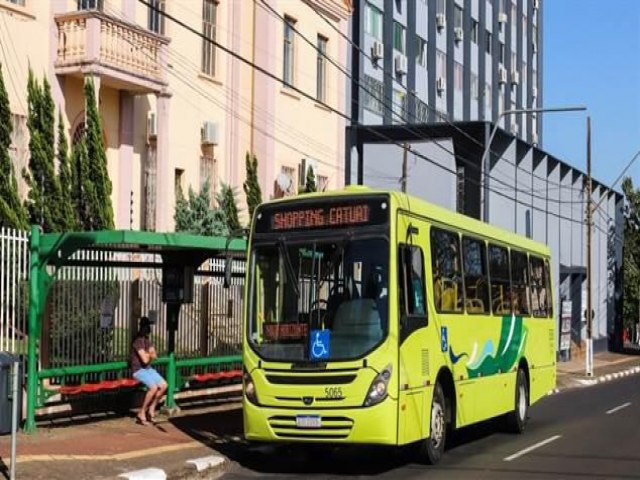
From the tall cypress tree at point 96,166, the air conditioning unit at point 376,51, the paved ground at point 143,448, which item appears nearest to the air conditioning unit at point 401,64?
the air conditioning unit at point 376,51

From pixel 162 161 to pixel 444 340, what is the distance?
539 inches

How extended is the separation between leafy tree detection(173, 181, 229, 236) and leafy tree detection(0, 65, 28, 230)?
5.98 metres

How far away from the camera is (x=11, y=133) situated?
20578 mm

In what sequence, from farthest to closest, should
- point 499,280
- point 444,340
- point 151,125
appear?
point 151,125 → point 499,280 → point 444,340

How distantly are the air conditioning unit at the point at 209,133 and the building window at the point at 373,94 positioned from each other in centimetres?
1658

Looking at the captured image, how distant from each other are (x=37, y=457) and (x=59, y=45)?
42.4 ft

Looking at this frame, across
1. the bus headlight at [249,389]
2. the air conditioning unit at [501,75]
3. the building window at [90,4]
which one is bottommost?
the bus headlight at [249,389]

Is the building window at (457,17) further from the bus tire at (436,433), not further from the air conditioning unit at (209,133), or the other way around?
the bus tire at (436,433)

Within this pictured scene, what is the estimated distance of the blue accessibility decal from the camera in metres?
12.5

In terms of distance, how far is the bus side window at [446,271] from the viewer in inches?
494

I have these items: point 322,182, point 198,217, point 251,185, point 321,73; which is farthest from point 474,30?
point 198,217

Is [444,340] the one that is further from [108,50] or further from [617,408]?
[108,50]

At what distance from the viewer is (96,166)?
2141 cm

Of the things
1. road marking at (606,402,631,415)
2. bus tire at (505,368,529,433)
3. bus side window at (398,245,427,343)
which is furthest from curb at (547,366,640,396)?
bus side window at (398,245,427,343)
